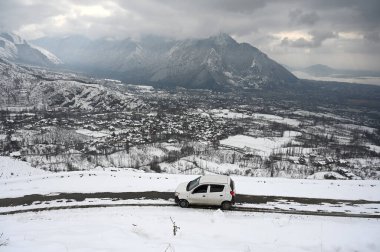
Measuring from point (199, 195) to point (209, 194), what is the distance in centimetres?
61

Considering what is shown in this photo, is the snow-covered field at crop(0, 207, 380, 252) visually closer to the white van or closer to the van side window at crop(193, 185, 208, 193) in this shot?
the white van

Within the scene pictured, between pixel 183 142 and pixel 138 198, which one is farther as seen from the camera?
pixel 183 142

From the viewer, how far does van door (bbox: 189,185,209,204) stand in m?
17.3

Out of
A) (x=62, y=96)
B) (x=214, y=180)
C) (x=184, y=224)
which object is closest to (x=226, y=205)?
(x=214, y=180)

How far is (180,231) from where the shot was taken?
13.2m

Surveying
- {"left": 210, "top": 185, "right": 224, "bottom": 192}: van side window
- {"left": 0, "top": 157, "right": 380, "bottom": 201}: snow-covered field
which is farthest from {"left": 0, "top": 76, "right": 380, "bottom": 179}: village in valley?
{"left": 210, "top": 185, "right": 224, "bottom": 192}: van side window

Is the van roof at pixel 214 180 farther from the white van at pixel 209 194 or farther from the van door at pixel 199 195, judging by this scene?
the van door at pixel 199 195

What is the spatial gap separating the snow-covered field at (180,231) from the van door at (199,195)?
615mm

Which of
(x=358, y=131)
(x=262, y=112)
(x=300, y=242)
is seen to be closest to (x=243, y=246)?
(x=300, y=242)

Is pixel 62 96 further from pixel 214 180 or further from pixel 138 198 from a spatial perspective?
pixel 214 180

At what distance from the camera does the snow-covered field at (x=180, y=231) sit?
433 inches

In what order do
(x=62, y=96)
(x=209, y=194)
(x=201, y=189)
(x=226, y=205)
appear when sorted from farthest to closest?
1. (x=62, y=96)
2. (x=201, y=189)
3. (x=209, y=194)
4. (x=226, y=205)

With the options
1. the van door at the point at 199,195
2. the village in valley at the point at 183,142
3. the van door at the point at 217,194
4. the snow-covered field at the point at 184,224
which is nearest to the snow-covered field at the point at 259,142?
the village in valley at the point at 183,142

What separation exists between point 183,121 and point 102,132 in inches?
1592
